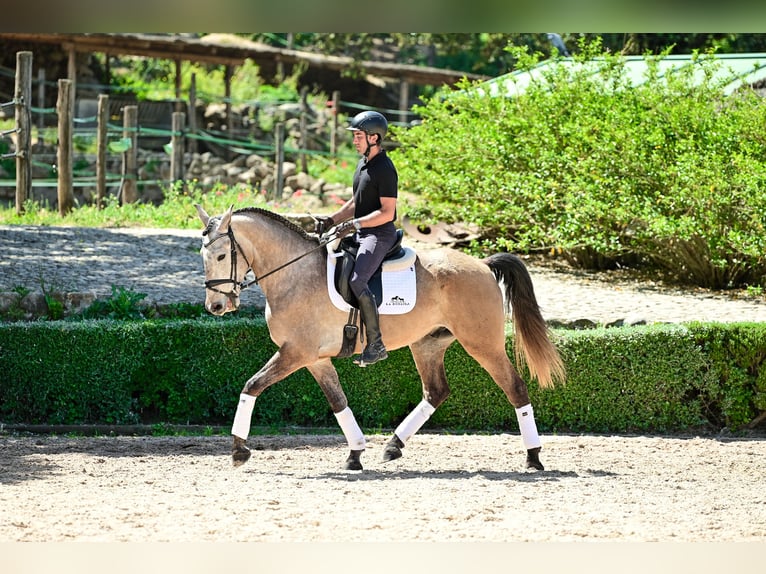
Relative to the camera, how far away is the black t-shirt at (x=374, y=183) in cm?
672

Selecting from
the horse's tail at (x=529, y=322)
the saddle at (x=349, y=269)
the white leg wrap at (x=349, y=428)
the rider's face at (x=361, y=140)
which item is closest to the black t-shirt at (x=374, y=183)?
the rider's face at (x=361, y=140)

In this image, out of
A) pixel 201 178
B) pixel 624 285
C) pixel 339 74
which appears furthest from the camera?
pixel 339 74

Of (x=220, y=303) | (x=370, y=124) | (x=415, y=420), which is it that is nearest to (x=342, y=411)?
(x=415, y=420)

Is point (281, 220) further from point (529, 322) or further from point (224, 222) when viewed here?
point (529, 322)

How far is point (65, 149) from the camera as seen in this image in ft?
46.5

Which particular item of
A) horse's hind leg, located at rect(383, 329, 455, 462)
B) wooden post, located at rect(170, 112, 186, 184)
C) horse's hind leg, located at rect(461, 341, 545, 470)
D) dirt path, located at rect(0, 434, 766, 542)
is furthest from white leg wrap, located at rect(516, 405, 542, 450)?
wooden post, located at rect(170, 112, 186, 184)

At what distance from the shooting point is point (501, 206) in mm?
13273

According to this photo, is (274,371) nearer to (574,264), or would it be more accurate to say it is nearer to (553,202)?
(553,202)

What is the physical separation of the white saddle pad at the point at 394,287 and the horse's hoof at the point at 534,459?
4.38 feet

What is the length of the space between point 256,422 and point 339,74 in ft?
74.6

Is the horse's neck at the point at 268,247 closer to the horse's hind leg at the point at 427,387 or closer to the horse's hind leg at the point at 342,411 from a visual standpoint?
the horse's hind leg at the point at 342,411

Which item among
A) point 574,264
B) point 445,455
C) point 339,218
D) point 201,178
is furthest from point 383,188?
point 201,178

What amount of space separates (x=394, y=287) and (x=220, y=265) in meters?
1.18

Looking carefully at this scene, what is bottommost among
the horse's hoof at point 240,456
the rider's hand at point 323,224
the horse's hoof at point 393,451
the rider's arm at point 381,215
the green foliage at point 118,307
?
the horse's hoof at point 393,451
